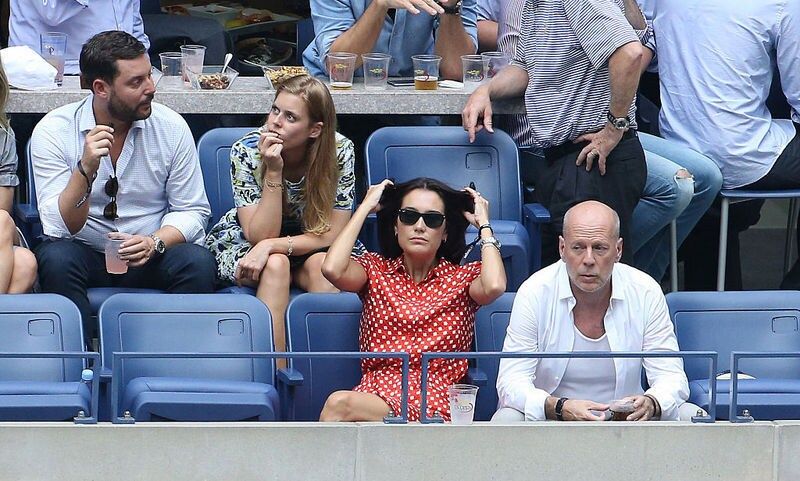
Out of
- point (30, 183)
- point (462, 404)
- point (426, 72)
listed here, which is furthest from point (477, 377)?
point (30, 183)

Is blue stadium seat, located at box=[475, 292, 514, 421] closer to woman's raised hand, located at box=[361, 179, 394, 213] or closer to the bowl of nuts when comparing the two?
woman's raised hand, located at box=[361, 179, 394, 213]

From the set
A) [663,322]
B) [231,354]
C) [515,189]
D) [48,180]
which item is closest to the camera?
[231,354]

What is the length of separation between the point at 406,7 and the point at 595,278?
5.32 ft

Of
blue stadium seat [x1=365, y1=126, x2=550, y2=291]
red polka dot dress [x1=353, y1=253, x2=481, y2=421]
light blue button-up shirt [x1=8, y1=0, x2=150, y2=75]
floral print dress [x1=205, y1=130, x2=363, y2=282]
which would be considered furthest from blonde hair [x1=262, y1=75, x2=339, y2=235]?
light blue button-up shirt [x1=8, y1=0, x2=150, y2=75]

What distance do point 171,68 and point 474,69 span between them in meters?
1.23

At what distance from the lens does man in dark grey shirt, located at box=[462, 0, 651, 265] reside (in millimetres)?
5822

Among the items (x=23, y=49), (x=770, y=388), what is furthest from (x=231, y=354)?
(x=23, y=49)

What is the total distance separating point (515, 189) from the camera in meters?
6.14

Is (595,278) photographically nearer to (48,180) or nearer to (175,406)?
(175,406)

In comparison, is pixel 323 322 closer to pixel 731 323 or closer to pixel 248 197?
pixel 248 197

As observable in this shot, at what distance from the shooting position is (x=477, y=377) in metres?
4.93

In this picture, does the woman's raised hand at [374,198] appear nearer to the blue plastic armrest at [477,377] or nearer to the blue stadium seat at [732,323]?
the blue plastic armrest at [477,377]

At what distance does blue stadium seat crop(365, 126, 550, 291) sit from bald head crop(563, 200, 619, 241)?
1.08 m

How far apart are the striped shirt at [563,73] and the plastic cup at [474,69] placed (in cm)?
36
